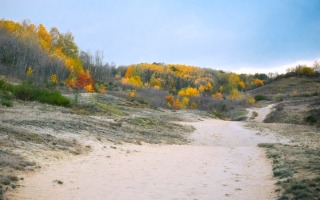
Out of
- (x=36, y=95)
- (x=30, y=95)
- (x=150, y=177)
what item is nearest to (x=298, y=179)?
(x=150, y=177)

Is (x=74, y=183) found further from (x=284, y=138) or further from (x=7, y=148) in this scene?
(x=284, y=138)

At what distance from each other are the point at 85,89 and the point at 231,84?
104 metres

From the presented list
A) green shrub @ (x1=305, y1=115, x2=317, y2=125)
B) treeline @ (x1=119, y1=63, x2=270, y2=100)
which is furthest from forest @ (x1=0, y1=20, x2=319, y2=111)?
green shrub @ (x1=305, y1=115, x2=317, y2=125)

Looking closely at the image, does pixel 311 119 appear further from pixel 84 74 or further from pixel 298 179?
pixel 84 74

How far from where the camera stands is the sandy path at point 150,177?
8.12 m

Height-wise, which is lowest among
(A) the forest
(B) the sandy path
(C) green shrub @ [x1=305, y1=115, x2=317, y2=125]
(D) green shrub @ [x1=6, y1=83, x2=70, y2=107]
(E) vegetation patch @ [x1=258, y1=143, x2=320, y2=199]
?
(B) the sandy path

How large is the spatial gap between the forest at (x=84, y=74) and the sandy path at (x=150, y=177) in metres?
31.5

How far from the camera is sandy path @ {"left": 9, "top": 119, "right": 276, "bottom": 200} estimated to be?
8125 millimetres

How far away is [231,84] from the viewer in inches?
5699

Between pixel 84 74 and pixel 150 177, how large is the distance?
157 feet

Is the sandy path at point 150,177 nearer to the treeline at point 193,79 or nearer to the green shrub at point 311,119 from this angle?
the green shrub at point 311,119

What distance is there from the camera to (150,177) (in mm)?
10344

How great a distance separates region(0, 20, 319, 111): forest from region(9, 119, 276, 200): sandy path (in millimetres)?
31489

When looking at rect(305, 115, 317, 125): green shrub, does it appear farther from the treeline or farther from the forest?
the treeline
